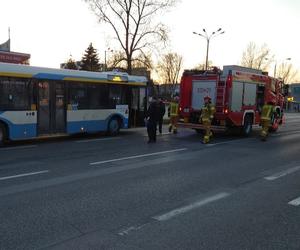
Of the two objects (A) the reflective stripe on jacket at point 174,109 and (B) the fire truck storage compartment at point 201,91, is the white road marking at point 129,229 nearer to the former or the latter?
(B) the fire truck storage compartment at point 201,91

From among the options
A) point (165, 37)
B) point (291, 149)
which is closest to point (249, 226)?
point (291, 149)

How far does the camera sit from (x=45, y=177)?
819cm

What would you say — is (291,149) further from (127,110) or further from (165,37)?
(165,37)

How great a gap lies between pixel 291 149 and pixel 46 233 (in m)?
10.7

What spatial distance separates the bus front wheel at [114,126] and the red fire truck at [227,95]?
9.48 ft

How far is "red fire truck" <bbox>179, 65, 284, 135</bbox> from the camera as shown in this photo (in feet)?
55.5

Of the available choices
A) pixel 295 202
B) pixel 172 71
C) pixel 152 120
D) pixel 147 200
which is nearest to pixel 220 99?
pixel 152 120

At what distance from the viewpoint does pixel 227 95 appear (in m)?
16.8

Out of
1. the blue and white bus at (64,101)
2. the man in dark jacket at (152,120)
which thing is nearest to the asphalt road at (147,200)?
the blue and white bus at (64,101)

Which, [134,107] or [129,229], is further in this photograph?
[134,107]

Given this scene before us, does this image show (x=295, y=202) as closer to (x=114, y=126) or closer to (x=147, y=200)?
(x=147, y=200)

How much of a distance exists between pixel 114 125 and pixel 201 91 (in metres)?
4.08

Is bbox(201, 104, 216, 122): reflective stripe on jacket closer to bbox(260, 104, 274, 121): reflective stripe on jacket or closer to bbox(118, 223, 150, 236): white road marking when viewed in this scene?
bbox(260, 104, 274, 121): reflective stripe on jacket

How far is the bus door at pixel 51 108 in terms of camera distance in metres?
14.0
